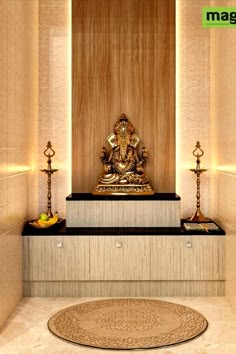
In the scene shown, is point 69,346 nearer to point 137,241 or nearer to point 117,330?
point 117,330

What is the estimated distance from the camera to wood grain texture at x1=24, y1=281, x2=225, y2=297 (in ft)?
14.7

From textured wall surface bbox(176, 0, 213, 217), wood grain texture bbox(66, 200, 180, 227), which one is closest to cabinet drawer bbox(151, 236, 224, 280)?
wood grain texture bbox(66, 200, 180, 227)

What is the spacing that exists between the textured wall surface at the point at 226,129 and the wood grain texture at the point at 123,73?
1.68 feet

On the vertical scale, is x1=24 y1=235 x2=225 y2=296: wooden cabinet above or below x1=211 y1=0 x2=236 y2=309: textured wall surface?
below

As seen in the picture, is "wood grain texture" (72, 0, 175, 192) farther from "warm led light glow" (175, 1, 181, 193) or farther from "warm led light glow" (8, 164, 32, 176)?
"warm led light glow" (8, 164, 32, 176)

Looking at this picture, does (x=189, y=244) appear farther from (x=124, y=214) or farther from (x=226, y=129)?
(x=226, y=129)

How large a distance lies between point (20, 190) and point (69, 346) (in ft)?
5.24

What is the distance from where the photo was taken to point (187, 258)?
14.5ft

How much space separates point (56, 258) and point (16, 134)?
1.17 m

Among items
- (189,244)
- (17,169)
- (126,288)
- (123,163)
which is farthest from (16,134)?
(189,244)

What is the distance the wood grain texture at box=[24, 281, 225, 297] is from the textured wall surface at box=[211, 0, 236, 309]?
0.21 meters

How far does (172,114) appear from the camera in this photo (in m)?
5.15

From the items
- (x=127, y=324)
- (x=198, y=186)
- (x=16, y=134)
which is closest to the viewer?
(x=127, y=324)

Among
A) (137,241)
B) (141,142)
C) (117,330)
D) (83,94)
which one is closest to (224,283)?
(137,241)
